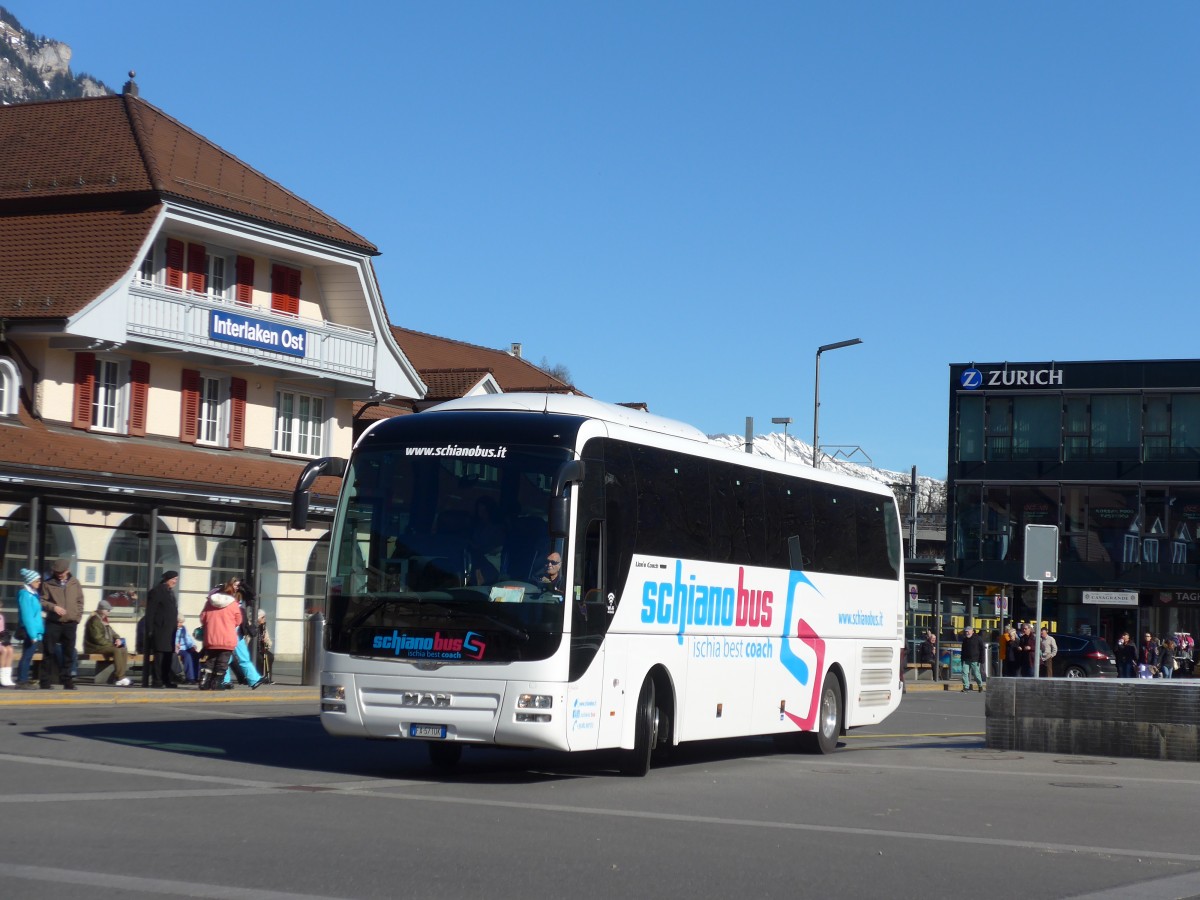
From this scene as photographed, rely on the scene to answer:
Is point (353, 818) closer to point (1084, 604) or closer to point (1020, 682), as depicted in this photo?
point (1020, 682)

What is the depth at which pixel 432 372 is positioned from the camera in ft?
177

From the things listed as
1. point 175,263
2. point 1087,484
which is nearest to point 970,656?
point 175,263

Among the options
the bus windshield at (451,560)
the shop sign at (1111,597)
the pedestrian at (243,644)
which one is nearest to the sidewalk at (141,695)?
the pedestrian at (243,644)

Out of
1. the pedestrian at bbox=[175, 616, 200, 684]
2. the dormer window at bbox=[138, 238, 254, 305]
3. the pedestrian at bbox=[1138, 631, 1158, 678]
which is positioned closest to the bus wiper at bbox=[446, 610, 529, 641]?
the pedestrian at bbox=[175, 616, 200, 684]

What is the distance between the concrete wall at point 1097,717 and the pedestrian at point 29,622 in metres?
13.3

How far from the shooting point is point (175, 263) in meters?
41.1

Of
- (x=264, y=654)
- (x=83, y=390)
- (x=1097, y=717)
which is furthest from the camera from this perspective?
(x=83, y=390)

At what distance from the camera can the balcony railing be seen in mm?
39344

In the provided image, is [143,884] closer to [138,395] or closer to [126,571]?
[126,571]

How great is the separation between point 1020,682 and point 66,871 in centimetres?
1536

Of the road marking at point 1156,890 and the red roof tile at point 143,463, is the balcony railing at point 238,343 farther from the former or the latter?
the road marking at point 1156,890

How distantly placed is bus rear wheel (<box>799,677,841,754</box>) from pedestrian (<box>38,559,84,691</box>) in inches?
431

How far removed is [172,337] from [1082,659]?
30.0m

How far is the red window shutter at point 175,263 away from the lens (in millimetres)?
40875
